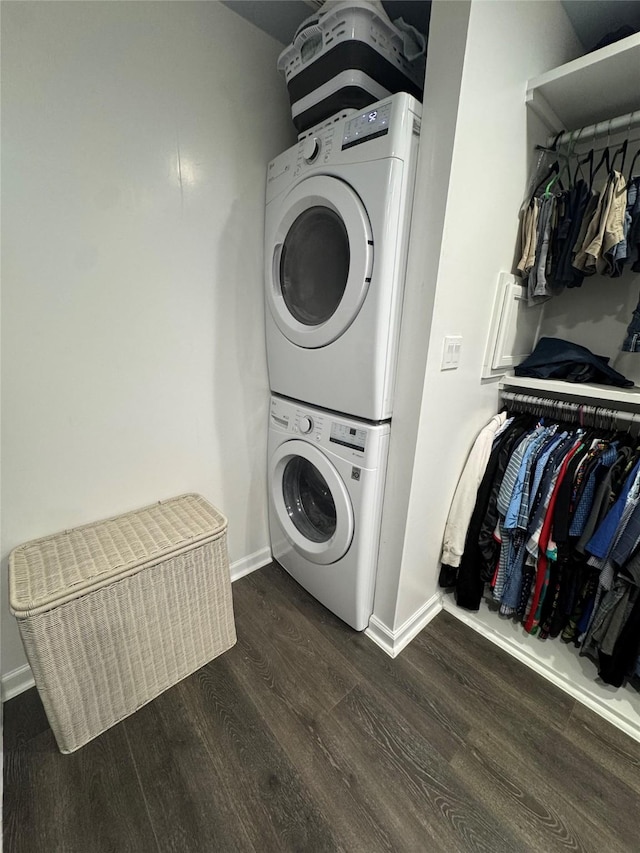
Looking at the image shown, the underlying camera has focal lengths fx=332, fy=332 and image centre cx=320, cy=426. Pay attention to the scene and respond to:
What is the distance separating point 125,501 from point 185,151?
1.25m

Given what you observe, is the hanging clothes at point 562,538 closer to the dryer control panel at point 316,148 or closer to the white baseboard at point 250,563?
the white baseboard at point 250,563

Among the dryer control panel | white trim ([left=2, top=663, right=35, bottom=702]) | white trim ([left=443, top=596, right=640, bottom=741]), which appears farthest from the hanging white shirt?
white trim ([left=2, top=663, right=35, bottom=702])

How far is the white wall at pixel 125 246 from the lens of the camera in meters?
0.90

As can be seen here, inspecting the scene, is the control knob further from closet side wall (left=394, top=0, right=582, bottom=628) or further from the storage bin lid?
the storage bin lid

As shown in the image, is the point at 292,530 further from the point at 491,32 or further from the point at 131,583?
the point at 491,32

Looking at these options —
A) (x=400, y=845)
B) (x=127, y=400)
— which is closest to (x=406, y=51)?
(x=127, y=400)

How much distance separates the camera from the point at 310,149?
1.06 meters

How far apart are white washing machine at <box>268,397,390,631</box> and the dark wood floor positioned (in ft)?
0.87

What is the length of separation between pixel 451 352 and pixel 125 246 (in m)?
1.10

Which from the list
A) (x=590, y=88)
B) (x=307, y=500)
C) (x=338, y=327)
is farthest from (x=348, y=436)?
(x=590, y=88)

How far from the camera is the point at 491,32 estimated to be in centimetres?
86

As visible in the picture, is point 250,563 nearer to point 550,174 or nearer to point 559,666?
point 559,666

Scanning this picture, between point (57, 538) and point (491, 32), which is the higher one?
point (491, 32)

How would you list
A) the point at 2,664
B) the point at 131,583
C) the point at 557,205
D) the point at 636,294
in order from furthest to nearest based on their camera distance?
the point at 636,294, the point at 557,205, the point at 2,664, the point at 131,583
